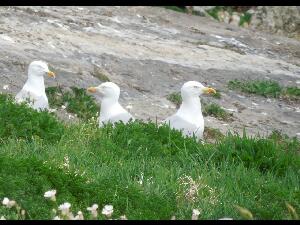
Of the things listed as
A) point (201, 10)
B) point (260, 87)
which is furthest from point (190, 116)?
point (201, 10)

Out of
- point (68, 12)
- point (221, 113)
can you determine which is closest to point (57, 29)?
point (68, 12)

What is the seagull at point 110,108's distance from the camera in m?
9.44

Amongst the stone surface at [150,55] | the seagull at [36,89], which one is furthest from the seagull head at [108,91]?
the stone surface at [150,55]

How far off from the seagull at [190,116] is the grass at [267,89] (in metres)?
3.28

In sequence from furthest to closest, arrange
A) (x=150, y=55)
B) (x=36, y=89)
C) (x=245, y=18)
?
1. (x=245, y=18)
2. (x=150, y=55)
3. (x=36, y=89)

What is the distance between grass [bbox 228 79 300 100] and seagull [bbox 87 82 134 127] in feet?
12.1

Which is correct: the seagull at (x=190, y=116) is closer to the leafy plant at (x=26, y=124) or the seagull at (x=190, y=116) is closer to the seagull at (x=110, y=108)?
the seagull at (x=110, y=108)

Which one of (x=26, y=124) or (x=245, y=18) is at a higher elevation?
(x=26, y=124)

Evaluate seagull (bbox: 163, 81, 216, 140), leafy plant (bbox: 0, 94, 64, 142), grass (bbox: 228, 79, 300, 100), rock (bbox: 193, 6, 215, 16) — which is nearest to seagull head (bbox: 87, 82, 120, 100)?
seagull (bbox: 163, 81, 216, 140)

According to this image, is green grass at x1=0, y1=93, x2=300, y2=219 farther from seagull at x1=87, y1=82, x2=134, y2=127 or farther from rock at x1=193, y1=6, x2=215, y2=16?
rock at x1=193, y1=6, x2=215, y2=16

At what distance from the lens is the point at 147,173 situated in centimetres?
660

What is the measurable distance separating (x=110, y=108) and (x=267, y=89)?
13.3 ft

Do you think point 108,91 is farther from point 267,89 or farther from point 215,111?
point 267,89

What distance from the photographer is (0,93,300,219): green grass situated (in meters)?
5.80
